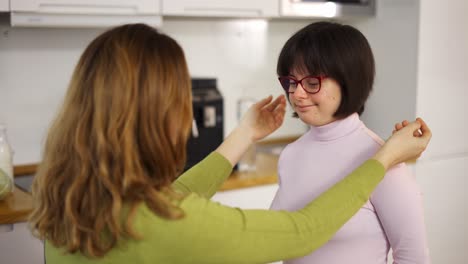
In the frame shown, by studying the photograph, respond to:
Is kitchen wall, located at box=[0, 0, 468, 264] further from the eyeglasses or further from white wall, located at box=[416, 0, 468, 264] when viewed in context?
the eyeglasses

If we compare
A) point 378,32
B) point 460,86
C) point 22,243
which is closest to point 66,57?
point 22,243

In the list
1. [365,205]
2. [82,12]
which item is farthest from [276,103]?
[82,12]

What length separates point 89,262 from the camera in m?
0.99

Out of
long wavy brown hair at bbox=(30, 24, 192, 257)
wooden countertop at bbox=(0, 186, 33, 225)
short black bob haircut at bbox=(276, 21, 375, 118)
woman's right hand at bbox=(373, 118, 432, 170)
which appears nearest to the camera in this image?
A: long wavy brown hair at bbox=(30, 24, 192, 257)

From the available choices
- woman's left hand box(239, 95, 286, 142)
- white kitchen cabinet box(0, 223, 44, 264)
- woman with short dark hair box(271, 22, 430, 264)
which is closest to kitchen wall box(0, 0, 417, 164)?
white kitchen cabinet box(0, 223, 44, 264)

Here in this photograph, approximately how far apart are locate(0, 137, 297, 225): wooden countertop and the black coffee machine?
166mm

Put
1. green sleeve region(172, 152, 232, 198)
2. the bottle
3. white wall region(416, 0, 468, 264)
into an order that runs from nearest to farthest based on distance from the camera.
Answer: green sleeve region(172, 152, 232, 198) → the bottle → white wall region(416, 0, 468, 264)

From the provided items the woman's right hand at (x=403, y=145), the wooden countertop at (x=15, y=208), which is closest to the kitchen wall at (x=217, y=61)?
the wooden countertop at (x=15, y=208)

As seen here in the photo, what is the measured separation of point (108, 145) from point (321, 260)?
1.82 ft

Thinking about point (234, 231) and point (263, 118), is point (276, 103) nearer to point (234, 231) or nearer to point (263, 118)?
point (263, 118)

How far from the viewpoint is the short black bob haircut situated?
3.92ft

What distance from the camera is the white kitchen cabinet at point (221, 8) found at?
2.31 metres

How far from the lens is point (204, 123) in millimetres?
2463

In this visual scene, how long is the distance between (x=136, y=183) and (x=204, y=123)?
1527mm
